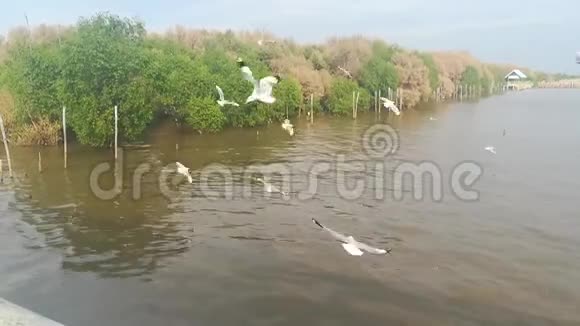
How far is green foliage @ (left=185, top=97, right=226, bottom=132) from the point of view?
39094mm

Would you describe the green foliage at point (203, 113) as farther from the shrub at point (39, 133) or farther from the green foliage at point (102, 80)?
the shrub at point (39, 133)

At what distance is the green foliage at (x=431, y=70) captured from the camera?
87500 millimetres

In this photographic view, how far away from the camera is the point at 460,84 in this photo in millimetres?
104562

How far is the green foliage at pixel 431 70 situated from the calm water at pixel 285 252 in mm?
59770

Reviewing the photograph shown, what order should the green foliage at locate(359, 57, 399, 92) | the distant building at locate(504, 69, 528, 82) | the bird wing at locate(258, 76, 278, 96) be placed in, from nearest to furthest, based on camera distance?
the bird wing at locate(258, 76, 278, 96), the green foliage at locate(359, 57, 399, 92), the distant building at locate(504, 69, 528, 82)

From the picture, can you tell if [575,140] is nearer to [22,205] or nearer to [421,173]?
[421,173]

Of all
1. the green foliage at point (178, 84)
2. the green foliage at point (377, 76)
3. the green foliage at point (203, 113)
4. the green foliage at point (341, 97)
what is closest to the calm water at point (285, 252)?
the green foliage at point (178, 84)

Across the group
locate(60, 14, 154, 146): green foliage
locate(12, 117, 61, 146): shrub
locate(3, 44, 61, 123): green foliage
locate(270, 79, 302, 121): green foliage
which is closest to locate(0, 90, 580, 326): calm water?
locate(60, 14, 154, 146): green foliage

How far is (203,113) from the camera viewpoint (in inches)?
1547

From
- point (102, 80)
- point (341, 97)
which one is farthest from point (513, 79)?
point (102, 80)

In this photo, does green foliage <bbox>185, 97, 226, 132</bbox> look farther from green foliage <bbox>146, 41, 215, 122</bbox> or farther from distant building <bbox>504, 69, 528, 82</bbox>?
distant building <bbox>504, 69, 528, 82</bbox>

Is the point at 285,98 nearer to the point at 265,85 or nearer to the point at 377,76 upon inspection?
the point at 377,76

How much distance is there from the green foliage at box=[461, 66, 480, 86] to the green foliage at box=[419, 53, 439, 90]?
1516 centimetres

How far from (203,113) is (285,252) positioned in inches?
978
